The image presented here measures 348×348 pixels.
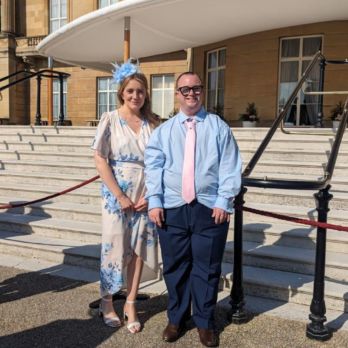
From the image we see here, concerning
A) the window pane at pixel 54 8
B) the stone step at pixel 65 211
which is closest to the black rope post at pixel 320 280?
the stone step at pixel 65 211

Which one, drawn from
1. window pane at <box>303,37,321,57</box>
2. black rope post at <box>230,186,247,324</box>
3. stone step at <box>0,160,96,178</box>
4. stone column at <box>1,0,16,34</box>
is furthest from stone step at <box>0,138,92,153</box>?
stone column at <box>1,0,16,34</box>

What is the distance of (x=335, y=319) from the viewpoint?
3346 millimetres

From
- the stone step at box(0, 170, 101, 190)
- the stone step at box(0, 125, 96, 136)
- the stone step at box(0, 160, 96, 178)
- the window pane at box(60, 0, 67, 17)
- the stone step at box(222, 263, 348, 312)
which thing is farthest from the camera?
the window pane at box(60, 0, 67, 17)

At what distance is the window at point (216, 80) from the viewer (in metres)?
14.0

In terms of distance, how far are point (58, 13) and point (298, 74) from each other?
44.2 ft

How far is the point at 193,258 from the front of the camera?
119 inches

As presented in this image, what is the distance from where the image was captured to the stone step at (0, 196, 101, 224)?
214 inches

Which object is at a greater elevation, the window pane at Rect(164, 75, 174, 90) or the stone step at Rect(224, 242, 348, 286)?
the window pane at Rect(164, 75, 174, 90)

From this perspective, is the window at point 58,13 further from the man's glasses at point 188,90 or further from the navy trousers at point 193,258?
the navy trousers at point 193,258

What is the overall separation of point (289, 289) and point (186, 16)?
236 inches

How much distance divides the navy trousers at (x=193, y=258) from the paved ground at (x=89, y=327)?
25 cm

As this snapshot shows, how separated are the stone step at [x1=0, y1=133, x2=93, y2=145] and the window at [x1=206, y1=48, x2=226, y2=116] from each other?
22.0ft

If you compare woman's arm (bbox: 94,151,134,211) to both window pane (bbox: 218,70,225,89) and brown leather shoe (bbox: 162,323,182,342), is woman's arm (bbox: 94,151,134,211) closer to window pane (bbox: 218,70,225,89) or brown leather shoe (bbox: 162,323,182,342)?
brown leather shoe (bbox: 162,323,182,342)

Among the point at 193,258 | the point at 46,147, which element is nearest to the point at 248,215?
the point at 193,258
